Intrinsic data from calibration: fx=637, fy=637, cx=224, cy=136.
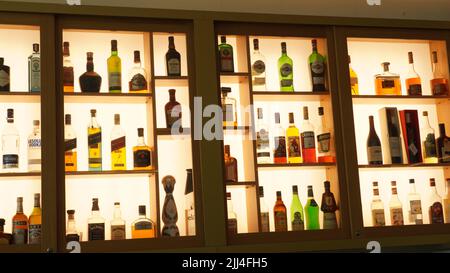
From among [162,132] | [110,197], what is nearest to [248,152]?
[162,132]

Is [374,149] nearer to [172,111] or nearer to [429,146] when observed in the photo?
[429,146]

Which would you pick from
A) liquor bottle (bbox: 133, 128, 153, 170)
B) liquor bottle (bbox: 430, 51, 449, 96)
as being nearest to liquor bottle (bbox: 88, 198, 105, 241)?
liquor bottle (bbox: 133, 128, 153, 170)

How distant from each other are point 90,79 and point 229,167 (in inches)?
29.0

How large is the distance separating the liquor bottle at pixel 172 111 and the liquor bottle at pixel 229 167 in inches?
10.2

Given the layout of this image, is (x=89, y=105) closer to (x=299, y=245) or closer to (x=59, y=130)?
(x=59, y=130)

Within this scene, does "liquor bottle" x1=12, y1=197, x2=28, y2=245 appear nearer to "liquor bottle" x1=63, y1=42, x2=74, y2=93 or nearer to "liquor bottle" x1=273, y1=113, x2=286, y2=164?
"liquor bottle" x1=63, y1=42, x2=74, y2=93

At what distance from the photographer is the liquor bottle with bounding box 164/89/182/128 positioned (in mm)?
2861

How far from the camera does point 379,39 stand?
310 cm

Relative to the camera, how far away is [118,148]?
2.85 meters

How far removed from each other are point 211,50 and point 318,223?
Answer: 0.94 m

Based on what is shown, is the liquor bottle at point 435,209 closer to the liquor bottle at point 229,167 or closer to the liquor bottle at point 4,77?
the liquor bottle at point 229,167

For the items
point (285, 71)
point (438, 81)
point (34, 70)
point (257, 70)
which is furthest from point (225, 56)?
point (438, 81)
